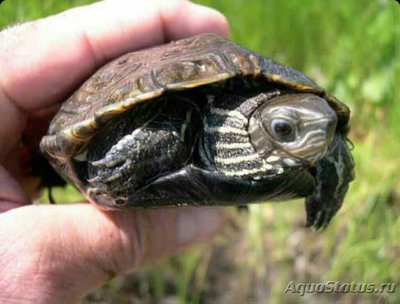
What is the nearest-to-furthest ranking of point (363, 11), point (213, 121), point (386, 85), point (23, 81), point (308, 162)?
point (308, 162)
point (213, 121)
point (23, 81)
point (386, 85)
point (363, 11)

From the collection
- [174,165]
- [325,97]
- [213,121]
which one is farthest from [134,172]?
Result: [325,97]

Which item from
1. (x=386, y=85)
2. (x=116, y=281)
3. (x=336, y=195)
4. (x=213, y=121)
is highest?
(x=213, y=121)

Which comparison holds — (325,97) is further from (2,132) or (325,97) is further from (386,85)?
(386,85)

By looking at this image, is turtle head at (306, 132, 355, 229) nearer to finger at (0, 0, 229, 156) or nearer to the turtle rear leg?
the turtle rear leg

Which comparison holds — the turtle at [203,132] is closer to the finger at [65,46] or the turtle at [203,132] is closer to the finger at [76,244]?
the finger at [76,244]

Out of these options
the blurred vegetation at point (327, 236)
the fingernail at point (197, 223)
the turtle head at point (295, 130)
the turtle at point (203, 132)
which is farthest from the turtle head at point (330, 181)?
the blurred vegetation at point (327, 236)

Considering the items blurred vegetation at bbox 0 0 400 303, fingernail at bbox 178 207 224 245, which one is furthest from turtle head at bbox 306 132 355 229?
blurred vegetation at bbox 0 0 400 303

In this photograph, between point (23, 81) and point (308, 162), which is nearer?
point (308, 162)
